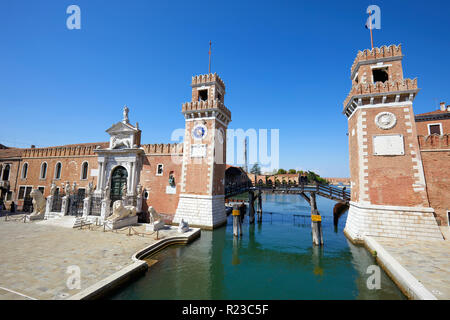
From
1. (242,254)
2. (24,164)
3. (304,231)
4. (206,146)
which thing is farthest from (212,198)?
(24,164)

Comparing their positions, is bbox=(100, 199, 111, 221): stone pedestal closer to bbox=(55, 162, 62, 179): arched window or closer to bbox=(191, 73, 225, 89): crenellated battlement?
bbox=(55, 162, 62, 179): arched window

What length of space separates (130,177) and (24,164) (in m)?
17.4

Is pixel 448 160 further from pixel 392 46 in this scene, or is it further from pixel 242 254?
pixel 242 254

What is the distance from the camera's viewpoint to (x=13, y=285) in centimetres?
637

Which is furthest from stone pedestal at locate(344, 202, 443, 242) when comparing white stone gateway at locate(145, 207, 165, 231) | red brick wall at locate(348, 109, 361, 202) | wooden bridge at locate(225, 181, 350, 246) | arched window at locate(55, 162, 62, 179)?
arched window at locate(55, 162, 62, 179)

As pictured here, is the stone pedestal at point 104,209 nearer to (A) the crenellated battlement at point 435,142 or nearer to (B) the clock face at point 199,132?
(B) the clock face at point 199,132

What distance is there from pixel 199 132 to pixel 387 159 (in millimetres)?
15038

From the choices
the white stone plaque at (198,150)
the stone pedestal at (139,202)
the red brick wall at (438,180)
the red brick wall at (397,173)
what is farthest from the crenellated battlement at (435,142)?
the stone pedestal at (139,202)

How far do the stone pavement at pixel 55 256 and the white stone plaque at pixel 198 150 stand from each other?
744cm

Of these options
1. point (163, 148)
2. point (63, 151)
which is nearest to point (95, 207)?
point (163, 148)

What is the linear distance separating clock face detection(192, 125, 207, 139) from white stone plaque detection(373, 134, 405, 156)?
44.9 feet

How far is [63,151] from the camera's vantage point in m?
25.4

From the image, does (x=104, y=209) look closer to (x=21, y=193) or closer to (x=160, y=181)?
(x=160, y=181)

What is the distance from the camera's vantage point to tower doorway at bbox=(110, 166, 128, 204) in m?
21.6
